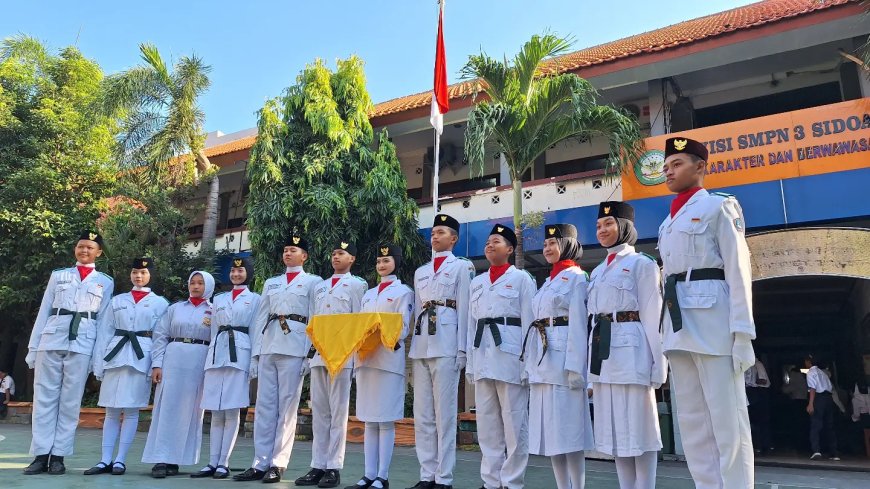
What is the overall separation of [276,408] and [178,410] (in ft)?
3.35

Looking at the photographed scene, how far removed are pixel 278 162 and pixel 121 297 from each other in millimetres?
6121

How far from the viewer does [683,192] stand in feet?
11.4

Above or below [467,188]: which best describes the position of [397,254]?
below

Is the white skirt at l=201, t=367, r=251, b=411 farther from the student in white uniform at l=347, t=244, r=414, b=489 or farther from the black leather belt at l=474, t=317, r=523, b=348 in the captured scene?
the black leather belt at l=474, t=317, r=523, b=348

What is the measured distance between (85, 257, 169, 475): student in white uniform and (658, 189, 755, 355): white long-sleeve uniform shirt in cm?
470

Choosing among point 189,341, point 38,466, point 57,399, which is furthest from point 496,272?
point 38,466

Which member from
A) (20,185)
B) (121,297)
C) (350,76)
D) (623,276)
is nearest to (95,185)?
(20,185)

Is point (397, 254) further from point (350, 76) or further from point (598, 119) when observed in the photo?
point (350, 76)

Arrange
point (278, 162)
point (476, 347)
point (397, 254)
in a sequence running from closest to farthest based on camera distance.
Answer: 1. point (476, 347)
2. point (397, 254)
3. point (278, 162)

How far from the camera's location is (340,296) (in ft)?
17.6

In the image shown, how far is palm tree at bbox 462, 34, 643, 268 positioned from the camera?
353 inches

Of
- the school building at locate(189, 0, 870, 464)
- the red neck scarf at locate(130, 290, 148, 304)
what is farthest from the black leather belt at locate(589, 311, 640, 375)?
the school building at locate(189, 0, 870, 464)

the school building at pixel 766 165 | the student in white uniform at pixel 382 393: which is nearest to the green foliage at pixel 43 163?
the school building at pixel 766 165

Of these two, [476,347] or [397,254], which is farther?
[397,254]
